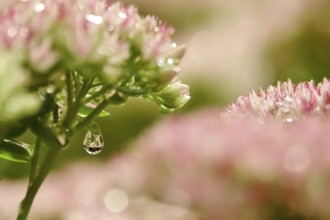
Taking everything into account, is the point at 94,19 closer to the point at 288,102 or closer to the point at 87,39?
the point at 87,39

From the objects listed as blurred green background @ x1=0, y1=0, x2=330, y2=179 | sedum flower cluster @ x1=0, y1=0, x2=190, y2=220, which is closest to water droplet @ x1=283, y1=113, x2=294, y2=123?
sedum flower cluster @ x1=0, y1=0, x2=190, y2=220

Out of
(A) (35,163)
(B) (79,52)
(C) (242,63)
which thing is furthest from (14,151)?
(C) (242,63)

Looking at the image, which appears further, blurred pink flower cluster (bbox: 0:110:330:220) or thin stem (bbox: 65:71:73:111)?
blurred pink flower cluster (bbox: 0:110:330:220)

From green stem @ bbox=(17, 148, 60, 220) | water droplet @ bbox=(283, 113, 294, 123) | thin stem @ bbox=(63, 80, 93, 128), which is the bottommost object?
green stem @ bbox=(17, 148, 60, 220)

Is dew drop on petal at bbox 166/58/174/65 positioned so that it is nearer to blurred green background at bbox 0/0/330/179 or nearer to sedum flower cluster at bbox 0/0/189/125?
sedum flower cluster at bbox 0/0/189/125

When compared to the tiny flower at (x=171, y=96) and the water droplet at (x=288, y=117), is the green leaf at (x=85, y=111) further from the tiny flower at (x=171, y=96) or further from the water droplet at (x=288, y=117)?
the water droplet at (x=288, y=117)

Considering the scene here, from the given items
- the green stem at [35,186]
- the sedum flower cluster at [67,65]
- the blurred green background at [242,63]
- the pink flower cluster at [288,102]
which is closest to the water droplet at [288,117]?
the pink flower cluster at [288,102]
